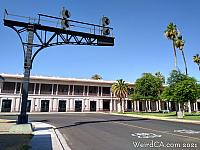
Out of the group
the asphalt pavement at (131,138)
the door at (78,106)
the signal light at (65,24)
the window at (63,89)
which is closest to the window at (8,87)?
the window at (63,89)

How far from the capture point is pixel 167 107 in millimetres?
65875

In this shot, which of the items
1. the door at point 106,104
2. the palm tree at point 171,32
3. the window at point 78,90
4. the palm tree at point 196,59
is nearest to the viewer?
the palm tree at point 171,32

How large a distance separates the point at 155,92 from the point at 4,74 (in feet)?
128

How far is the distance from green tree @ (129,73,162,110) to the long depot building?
19.7 feet

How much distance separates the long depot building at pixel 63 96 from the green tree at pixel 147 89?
6.02 meters

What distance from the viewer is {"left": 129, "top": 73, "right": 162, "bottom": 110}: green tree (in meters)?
54.5

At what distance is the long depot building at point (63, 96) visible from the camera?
1905 inches

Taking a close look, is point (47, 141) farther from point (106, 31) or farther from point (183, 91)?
point (183, 91)

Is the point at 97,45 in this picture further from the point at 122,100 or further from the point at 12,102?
the point at 122,100

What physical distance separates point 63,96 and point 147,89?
2289cm

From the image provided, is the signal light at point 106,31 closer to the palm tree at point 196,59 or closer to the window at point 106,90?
the window at point 106,90

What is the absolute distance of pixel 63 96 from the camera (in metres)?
53.4

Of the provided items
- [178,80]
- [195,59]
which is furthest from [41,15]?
[195,59]

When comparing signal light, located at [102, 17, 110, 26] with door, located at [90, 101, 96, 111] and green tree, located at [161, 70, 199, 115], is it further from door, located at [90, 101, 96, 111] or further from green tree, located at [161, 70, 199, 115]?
door, located at [90, 101, 96, 111]
